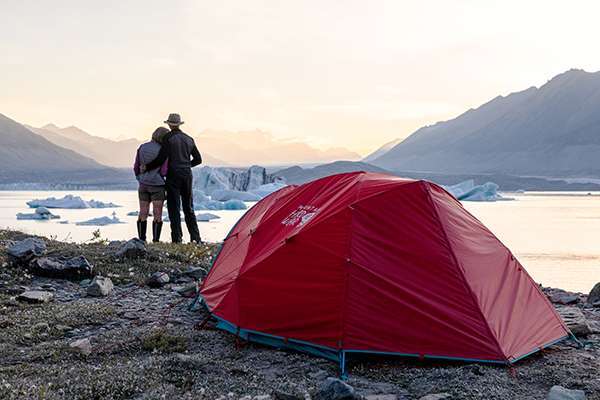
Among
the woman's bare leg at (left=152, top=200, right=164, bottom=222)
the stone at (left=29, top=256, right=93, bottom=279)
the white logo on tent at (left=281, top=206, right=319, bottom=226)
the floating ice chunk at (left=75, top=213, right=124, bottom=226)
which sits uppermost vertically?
the white logo on tent at (left=281, top=206, right=319, bottom=226)

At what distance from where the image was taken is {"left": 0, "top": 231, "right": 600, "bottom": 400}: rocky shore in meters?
4.21

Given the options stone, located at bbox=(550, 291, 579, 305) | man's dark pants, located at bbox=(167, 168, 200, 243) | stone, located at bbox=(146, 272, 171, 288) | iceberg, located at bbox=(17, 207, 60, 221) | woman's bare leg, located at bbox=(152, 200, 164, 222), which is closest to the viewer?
stone, located at bbox=(550, 291, 579, 305)

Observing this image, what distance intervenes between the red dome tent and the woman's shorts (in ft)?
17.5

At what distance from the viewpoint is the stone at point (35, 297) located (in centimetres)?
702

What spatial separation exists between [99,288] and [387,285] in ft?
13.5

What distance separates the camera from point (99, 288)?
7574 millimetres

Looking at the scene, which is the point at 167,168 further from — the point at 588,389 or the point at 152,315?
the point at 588,389

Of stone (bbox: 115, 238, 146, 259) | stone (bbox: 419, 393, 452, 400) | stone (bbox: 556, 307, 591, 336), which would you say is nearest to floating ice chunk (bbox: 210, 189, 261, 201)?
stone (bbox: 115, 238, 146, 259)

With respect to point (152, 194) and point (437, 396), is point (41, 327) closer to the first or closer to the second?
point (437, 396)

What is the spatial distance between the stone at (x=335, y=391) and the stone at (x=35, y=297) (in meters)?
4.29

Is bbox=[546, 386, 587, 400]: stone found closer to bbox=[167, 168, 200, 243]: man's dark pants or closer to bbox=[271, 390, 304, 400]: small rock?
bbox=[271, 390, 304, 400]: small rock

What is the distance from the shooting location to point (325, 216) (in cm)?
554

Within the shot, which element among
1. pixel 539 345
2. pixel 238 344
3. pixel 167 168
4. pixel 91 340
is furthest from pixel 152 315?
pixel 167 168

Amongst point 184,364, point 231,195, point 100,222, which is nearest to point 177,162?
point 184,364
